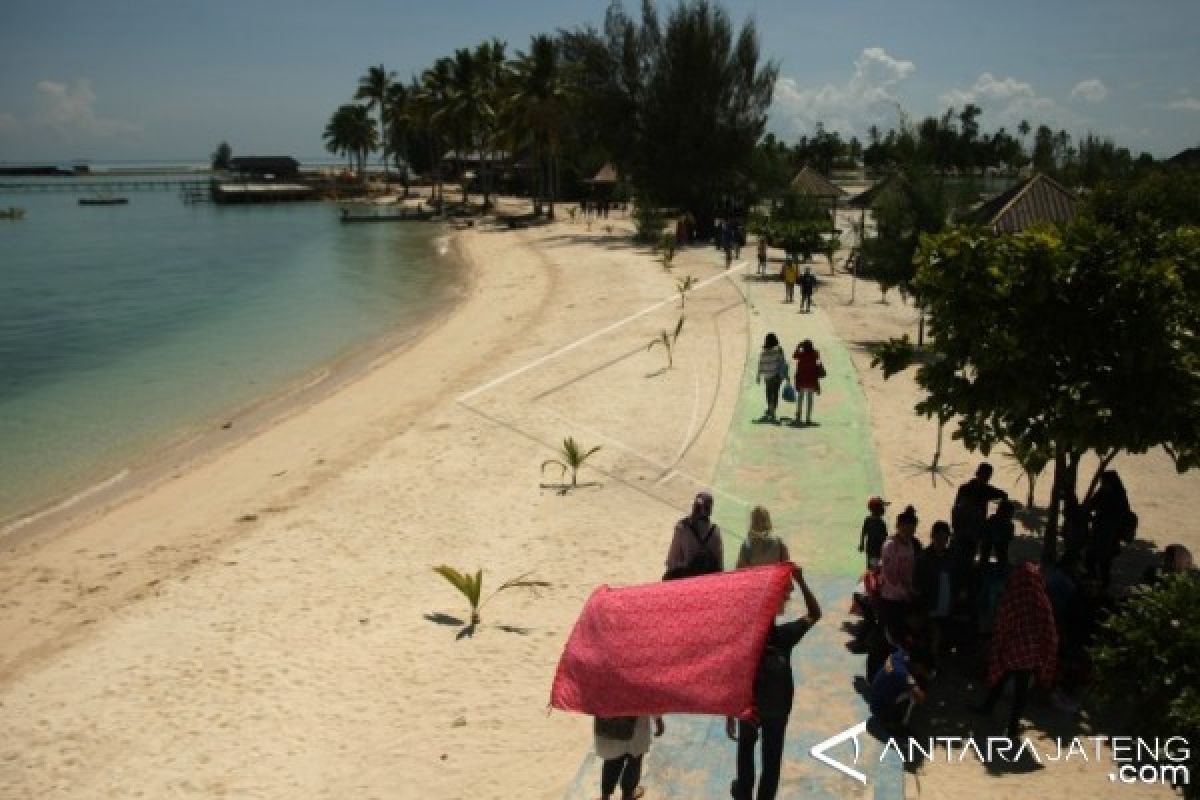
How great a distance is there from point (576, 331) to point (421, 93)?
5577 centimetres

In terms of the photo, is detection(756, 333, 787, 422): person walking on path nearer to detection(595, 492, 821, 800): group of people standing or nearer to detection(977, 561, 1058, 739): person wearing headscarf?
detection(595, 492, 821, 800): group of people standing

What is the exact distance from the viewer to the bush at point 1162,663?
437 cm

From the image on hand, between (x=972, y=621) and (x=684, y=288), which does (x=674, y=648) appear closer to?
(x=972, y=621)

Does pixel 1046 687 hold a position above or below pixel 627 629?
below

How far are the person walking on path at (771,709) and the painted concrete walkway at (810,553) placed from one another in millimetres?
520

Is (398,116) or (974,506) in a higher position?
(398,116)

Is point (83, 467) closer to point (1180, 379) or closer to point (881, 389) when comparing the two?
point (881, 389)

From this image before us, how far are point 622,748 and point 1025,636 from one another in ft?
10.4

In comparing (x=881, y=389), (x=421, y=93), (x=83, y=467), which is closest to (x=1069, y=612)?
(x=881, y=389)

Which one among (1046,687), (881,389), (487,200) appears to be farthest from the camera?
(487,200)

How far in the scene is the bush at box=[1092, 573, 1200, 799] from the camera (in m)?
4.37

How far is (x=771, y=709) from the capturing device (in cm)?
510

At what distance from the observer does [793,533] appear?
10.5m

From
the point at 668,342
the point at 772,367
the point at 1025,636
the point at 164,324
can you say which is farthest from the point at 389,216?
the point at 1025,636
